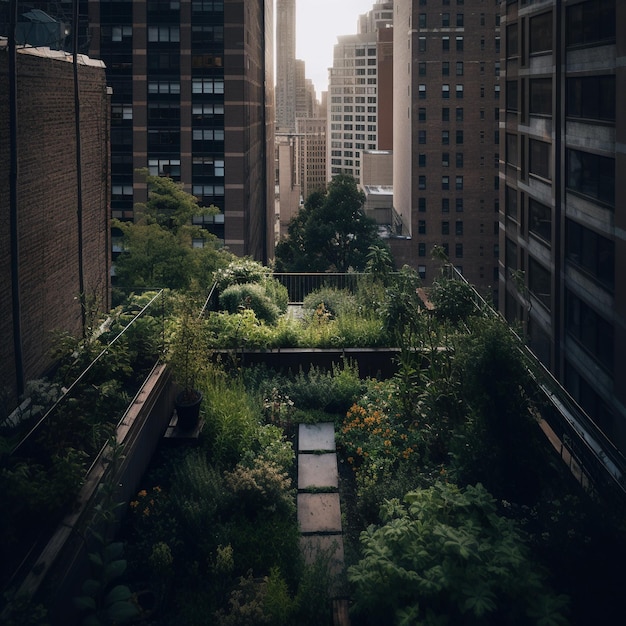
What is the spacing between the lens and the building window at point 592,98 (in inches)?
902

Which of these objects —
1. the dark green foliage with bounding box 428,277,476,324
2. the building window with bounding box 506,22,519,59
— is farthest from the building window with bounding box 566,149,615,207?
the building window with bounding box 506,22,519,59

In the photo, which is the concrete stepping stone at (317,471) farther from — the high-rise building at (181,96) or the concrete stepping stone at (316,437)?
the high-rise building at (181,96)

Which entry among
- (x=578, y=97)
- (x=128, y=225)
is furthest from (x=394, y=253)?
(x=578, y=97)

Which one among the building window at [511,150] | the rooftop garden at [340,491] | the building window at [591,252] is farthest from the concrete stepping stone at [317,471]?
the building window at [511,150]

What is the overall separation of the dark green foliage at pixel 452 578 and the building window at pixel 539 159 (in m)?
22.5

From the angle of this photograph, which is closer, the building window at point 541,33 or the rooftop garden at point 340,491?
the rooftop garden at point 340,491

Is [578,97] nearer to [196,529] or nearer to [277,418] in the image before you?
[277,418]

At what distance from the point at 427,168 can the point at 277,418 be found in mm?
→ 88288

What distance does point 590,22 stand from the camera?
24297mm

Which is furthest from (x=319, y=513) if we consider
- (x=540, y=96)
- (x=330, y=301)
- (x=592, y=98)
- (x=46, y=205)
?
(x=540, y=96)

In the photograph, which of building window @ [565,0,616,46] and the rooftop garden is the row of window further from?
the rooftop garden

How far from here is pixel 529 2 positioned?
31.7m

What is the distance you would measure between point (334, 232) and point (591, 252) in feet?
Answer: 149

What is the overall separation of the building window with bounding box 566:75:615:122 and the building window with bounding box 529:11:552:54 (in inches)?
142
